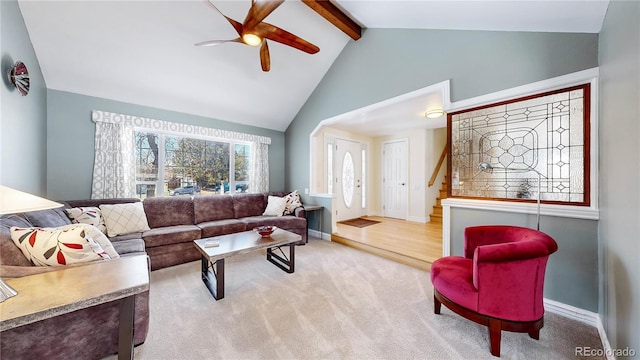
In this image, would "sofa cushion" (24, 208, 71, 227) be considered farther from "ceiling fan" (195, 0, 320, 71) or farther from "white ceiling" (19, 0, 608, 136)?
"ceiling fan" (195, 0, 320, 71)

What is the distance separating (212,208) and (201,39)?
250 cm

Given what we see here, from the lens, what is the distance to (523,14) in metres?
1.86

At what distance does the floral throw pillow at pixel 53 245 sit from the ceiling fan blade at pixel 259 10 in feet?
6.79

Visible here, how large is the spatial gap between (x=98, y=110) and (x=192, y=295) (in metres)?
3.02

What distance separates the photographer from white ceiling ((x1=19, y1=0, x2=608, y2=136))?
2055 millimetres

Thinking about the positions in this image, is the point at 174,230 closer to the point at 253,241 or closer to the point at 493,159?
the point at 253,241

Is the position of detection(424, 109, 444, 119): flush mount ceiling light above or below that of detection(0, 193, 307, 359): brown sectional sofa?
above

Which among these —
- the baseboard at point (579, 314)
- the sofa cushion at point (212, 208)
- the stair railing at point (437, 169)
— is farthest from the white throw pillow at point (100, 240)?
the stair railing at point (437, 169)

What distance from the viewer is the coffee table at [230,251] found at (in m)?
2.11

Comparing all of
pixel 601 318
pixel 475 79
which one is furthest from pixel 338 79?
pixel 601 318

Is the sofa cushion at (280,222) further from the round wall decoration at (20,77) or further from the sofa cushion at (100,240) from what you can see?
the round wall decoration at (20,77)

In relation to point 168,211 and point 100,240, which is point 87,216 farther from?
point 100,240

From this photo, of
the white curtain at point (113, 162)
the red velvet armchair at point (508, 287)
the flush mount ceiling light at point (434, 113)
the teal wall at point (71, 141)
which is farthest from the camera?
the flush mount ceiling light at point (434, 113)

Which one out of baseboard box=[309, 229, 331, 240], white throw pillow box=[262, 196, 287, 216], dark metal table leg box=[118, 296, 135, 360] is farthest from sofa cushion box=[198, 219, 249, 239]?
dark metal table leg box=[118, 296, 135, 360]
